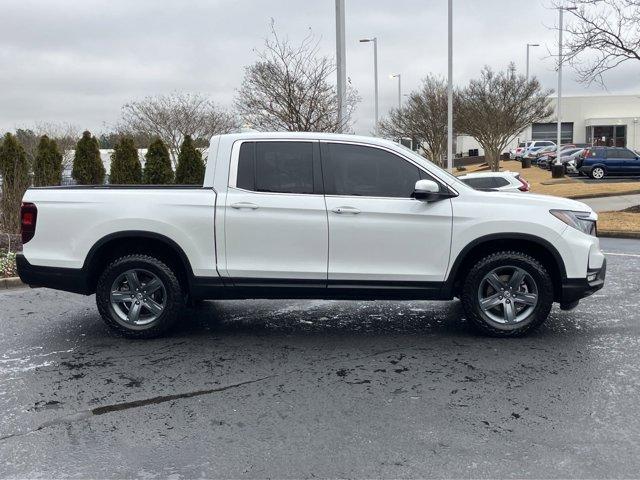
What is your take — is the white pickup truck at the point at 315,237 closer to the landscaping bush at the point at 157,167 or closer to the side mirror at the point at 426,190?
the side mirror at the point at 426,190

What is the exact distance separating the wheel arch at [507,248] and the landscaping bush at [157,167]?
1579 centimetres

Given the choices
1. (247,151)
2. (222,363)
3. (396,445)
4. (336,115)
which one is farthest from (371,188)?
(336,115)

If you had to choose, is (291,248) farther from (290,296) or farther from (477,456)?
(477,456)

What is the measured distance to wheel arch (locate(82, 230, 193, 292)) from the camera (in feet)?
18.6

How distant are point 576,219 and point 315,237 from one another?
2.39 meters

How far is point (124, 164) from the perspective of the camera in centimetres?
1944

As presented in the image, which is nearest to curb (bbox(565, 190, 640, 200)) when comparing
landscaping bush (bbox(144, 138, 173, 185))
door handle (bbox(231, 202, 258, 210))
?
landscaping bush (bbox(144, 138, 173, 185))

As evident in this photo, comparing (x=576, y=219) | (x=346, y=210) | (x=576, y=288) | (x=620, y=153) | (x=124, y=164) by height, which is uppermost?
(x=620, y=153)

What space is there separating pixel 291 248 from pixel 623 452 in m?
3.07

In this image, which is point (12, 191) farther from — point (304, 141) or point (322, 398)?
point (322, 398)

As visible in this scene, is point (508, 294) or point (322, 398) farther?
point (508, 294)

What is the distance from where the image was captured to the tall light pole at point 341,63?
14.7 m

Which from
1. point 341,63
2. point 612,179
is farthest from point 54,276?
point 612,179

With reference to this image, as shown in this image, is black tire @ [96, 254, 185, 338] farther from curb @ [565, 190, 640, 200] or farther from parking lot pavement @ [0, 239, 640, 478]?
curb @ [565, 190, 640, 200]
